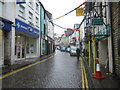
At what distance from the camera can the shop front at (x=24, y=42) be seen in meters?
12.0

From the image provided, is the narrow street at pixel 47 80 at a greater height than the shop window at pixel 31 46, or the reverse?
the shop window at pixel 31 46

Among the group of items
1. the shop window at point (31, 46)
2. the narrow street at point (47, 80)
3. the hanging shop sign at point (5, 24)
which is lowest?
the narrow street at point (47, 80)

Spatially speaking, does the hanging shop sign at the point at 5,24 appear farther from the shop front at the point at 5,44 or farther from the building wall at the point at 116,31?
the building wall at the point at 116,31

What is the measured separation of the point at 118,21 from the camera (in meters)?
5.64

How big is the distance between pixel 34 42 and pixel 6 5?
29.9 feet

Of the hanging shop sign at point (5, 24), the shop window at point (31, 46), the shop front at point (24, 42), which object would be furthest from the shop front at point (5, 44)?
the shop window at point (31, 46)

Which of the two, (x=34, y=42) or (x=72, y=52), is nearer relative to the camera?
(x=34, y=42)

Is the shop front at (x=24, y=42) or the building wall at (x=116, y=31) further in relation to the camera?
the shop front at (x=24, y=42)

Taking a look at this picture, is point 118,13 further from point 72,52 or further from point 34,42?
point 72,52

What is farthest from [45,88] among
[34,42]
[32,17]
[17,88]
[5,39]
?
[34,42]

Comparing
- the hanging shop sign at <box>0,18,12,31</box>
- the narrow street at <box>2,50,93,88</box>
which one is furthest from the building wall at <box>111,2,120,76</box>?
the hanging shop sign at <box>0,18,12,31</box>

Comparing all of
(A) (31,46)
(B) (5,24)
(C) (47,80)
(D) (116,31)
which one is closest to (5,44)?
(B) (5,24)

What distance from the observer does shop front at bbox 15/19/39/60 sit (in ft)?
39.3

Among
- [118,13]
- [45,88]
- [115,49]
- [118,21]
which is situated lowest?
[45,88]
